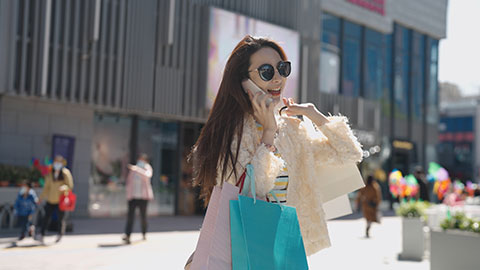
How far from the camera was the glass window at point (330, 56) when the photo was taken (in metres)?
24.5

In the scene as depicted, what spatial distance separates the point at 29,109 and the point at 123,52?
3.13 metres

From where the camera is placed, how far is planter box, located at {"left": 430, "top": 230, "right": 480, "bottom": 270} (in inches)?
275

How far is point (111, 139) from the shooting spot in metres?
18.1

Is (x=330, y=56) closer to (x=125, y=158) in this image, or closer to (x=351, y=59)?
(x=351, y=59)

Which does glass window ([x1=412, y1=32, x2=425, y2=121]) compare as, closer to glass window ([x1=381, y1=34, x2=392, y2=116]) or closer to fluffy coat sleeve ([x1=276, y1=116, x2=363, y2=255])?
glass window ([x1=381, y1=34, x2=392, y2=116])

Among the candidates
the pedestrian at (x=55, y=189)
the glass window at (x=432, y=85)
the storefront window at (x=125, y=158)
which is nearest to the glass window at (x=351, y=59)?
the glass window at (x=432, y=85)

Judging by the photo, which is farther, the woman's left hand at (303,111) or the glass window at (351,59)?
the glass window at (351,59)

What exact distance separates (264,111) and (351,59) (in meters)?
25.9

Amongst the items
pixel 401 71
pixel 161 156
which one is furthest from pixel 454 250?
pixel 401 71

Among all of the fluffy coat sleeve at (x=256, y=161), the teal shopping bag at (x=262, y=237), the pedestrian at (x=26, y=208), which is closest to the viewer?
the teal shopping bag at (x=262, y=237)

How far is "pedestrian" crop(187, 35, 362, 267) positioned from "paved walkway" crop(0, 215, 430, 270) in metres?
5.64

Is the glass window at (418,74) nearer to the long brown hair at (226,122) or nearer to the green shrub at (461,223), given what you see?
the green shrub at (461,223)

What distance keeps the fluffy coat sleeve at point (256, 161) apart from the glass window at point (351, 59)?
24577 millimetres

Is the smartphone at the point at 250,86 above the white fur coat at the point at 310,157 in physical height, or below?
above
